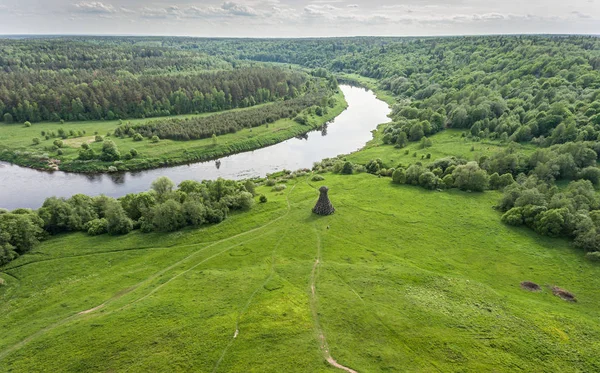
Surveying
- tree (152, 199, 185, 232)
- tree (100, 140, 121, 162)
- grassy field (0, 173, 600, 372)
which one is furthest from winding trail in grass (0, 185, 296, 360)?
tree (100, 140, 121, 162)

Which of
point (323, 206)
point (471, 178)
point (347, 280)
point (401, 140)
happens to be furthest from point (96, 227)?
point (401, 140)

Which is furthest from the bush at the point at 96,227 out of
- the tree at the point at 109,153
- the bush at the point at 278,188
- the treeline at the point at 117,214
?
the tree at the point at 109,153

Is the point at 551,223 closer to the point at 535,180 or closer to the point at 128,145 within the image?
the point at 535,180

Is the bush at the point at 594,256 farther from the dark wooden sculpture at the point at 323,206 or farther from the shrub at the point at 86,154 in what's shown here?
the shrub at the point at 86,154

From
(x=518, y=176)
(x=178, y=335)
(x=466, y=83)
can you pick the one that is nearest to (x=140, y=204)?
(x=178, y=335)

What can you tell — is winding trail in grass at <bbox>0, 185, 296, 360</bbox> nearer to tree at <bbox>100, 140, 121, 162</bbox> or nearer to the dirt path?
the dirt path
